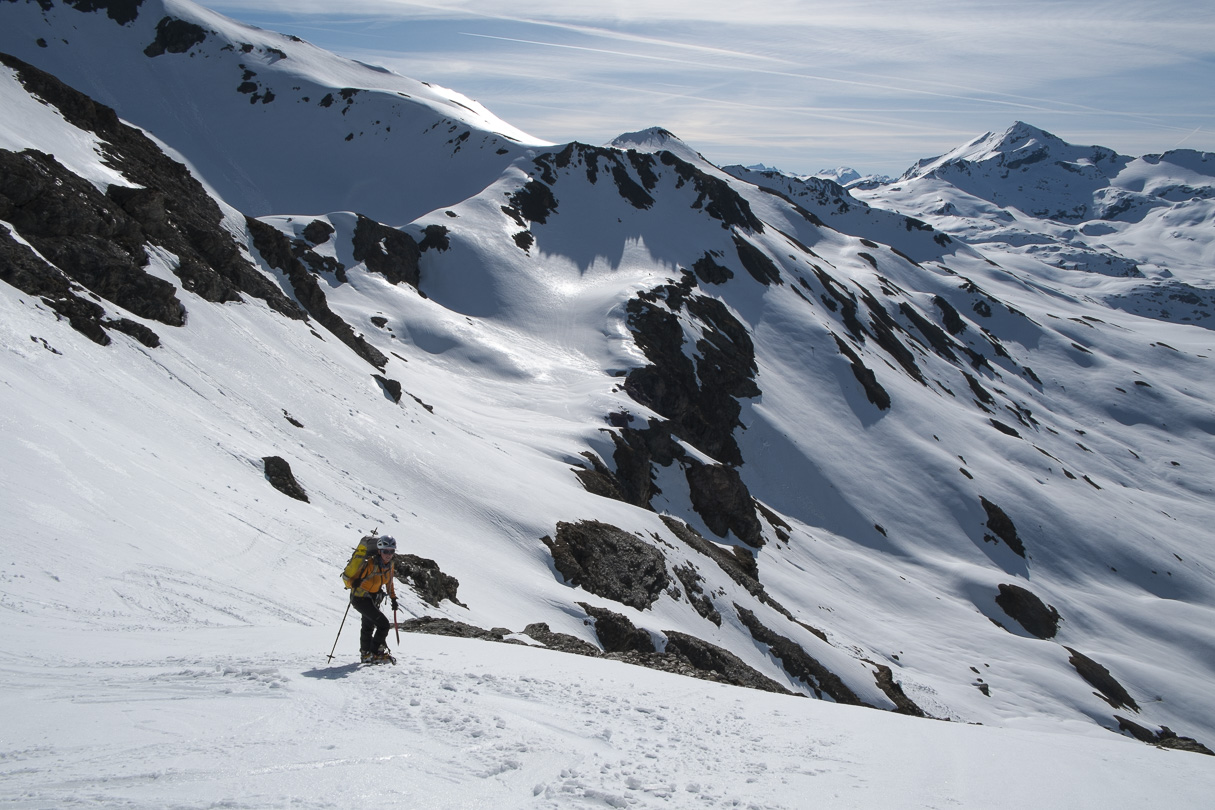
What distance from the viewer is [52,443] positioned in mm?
14562

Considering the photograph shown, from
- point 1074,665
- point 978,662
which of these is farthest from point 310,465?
point 1074,665

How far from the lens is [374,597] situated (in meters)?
10.7

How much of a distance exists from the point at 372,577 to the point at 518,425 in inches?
1498

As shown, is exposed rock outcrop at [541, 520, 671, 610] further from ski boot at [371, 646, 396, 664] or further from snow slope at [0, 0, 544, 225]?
snow slope at [0, 0, 544, 225]

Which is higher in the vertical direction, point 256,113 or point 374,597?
point 256,113

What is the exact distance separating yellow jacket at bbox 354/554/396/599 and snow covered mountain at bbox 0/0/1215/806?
1.23 m

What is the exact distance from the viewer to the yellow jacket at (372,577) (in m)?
10.7

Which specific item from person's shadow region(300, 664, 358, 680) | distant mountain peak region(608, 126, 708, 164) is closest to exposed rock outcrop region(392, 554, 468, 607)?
person's shadow region(300, 664, 358, 680)

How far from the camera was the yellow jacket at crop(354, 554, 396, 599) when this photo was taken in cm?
1067

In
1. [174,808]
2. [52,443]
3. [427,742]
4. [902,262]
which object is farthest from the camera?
[902,262]

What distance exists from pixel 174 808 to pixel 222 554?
35.3ft

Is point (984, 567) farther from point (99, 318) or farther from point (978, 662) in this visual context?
point (99, 318)

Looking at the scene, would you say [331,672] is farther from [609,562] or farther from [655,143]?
[655,143]

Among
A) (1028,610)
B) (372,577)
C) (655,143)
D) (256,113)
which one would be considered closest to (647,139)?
(655,143)
